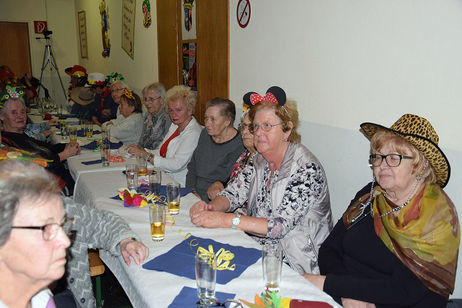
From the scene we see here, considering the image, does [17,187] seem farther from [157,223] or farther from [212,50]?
[212,50]

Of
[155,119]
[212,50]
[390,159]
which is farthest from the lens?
[155,119]

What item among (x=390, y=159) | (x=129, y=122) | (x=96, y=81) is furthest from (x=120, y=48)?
(x=390, y=159)

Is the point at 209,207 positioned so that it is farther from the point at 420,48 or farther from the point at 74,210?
the point at 420,48

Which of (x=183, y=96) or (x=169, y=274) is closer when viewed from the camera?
(x=169, y=274)

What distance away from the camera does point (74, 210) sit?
6.04 feet

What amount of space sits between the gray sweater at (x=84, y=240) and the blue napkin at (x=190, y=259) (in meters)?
0.25

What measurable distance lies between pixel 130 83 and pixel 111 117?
1500 millimetres

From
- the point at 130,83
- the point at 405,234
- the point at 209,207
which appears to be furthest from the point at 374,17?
the point at 130,83

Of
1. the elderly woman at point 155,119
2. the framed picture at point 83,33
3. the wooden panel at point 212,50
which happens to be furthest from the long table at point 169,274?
the framed picture at point 83,33

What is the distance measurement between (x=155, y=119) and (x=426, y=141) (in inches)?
137

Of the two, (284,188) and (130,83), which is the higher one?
(130,83)

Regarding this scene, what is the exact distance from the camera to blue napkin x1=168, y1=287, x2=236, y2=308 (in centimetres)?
135

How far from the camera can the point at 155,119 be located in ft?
15.3

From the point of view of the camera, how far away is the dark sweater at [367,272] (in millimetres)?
1676
